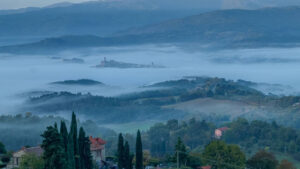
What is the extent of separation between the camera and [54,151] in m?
26.2

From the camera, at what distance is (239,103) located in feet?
273

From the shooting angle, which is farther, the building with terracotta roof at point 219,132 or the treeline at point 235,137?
the building with terracotta roof at point 219,132

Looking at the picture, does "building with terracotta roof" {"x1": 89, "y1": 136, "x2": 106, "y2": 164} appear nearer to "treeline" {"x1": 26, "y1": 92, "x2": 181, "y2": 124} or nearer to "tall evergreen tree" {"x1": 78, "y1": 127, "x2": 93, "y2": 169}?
"tall evergreen tree" {"x1": 78, "y1": 127, "x2": 93, "y2": 169}

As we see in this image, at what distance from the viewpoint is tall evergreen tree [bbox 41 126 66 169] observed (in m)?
26.1

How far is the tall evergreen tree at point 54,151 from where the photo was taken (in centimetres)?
2608

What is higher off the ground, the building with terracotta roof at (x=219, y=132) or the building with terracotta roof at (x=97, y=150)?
the building with terracotta roof at (x=219, y=132)

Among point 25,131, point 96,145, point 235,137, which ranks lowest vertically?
point 96,145

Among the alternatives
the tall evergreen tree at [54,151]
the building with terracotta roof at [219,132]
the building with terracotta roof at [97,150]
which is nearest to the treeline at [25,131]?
the building with terracotta roof at [219,132]

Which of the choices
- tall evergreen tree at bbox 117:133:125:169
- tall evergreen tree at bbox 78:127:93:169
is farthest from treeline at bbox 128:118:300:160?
tall evergreen tree at bbox 78:127:93:169

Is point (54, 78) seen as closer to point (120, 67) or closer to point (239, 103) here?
point (120, 67)

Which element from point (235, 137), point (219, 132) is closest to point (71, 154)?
point (235, 137)

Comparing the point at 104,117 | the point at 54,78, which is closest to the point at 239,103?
the point at 104,117

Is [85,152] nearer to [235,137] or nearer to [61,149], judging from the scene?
[61,149]

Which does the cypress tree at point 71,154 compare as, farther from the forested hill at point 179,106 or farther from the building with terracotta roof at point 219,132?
the forested hill at point 179,106
